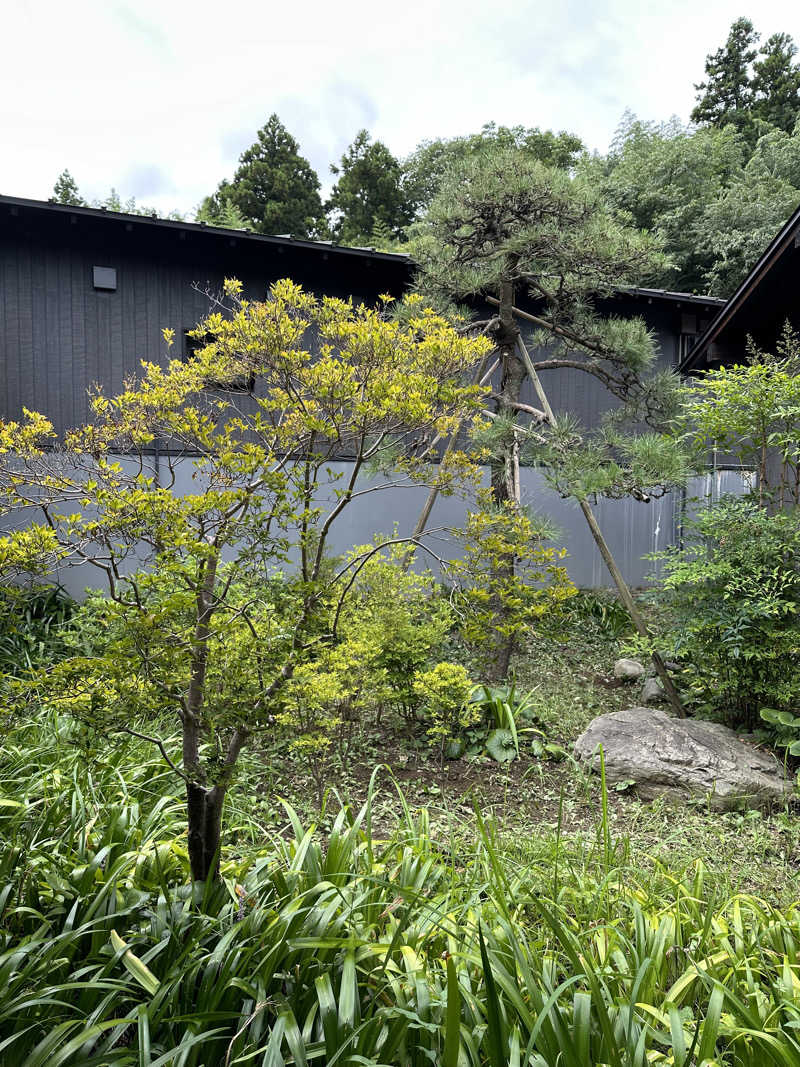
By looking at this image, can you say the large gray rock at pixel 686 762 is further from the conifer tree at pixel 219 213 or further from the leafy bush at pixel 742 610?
the conifer tree at pixel 219 213

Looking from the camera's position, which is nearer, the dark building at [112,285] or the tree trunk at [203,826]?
the tree trunk at [203,826]

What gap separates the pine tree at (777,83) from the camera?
17.8 meters

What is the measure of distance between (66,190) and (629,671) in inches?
764

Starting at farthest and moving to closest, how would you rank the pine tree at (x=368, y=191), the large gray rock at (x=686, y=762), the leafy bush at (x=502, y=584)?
the pine tree at (x=368, y=191), the leafy bush at (x=502, y=584), the large gray rock at (x=686, y=762)

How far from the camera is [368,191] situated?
19.0m

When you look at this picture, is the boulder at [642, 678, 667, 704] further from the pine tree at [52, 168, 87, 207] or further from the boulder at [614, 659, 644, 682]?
the pine tree at [52, 168, 87, 207]

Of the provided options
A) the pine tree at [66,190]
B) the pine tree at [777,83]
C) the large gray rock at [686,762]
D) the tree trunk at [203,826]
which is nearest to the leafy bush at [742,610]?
the large gray rock at [686,762]

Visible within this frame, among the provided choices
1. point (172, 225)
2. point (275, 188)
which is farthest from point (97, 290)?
point (275, 188)

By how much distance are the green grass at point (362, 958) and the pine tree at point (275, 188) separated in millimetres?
18015

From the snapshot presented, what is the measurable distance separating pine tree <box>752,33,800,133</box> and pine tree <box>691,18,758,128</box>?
0.28 meters

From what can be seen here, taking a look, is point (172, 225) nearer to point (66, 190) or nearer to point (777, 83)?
point (66, 190)

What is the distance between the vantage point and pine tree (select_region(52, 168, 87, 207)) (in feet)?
56.9

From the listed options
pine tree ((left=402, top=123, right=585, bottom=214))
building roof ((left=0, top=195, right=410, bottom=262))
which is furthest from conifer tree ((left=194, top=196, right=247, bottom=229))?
pine tree ((left=402, top=123, right=585, bottom=214))

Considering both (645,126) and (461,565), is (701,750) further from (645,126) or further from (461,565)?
(645,126)
